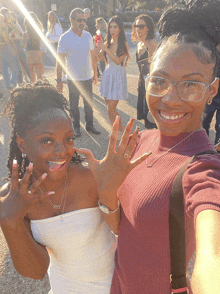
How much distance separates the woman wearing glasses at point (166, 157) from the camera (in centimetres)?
110

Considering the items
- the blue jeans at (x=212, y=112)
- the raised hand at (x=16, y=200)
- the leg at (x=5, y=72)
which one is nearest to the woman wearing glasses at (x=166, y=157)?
the raised hand at (x=16, y=200)

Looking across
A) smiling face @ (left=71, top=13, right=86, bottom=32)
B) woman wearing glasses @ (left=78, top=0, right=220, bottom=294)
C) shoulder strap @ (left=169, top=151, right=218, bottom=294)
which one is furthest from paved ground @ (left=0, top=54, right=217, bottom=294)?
smiling face @ (left=71, top=13, right=86, bottom=32)

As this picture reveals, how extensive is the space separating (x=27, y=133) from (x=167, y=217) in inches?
37.3

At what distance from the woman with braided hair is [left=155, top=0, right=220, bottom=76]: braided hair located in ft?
2.63

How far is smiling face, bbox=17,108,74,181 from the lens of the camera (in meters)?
1.43

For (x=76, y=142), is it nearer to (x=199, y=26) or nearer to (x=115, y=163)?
(x=115, y=163)

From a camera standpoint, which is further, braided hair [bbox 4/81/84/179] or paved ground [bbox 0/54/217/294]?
paved ground [bbox 0/54/217/294]

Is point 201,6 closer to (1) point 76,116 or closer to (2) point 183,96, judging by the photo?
(2) point 183,96

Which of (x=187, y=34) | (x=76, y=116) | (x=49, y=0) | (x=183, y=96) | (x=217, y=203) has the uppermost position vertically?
(x=49, y=0)

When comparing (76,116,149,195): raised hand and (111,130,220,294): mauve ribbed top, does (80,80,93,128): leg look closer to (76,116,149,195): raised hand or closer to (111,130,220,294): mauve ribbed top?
(111,130,220,294): mauve ribbed top

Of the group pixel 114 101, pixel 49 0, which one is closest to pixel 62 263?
pixel 114 101

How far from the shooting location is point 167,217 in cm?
108

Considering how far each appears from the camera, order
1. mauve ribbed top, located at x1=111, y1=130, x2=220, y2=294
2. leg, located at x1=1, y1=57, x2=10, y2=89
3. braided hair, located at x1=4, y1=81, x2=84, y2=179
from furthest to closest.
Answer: leg, located at x1=1, y1=57, x2=10, y2=89 → braided hair, located at x1=4, y1=81, x2=84, y2=179 → mauve ribbed top, located at x1=111, y1=130, x2=220, y2=294

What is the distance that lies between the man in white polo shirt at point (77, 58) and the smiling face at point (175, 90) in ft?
11.1
